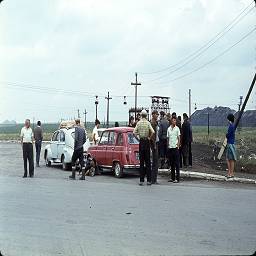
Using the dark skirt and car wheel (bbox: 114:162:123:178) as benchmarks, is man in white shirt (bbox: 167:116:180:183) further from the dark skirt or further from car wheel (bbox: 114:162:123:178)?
car wheel (bbox: 114:162:123:178)

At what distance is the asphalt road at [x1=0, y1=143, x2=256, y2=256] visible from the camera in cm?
619

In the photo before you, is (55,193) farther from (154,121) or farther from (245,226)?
(245,226)

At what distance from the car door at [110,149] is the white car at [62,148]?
2.64 m

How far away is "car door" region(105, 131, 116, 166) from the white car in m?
2.64

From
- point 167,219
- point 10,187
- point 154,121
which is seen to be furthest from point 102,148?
point 167,219

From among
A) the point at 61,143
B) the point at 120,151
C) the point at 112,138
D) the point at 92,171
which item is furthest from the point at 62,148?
the point at 120,151

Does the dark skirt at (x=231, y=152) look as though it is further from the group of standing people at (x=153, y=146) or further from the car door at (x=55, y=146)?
the car door at (x=55, y=146)

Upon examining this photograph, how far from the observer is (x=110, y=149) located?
16516mm

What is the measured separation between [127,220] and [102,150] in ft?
29.8

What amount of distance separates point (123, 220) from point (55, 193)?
150 inches

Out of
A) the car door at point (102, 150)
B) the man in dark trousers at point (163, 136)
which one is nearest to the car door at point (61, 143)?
the car door at point (102, 150)

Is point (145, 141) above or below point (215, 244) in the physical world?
above

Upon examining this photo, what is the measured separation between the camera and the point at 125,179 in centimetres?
1539

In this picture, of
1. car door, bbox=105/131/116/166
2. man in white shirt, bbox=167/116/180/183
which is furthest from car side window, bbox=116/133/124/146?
man in white shirt, bbox=167/116/180/183
